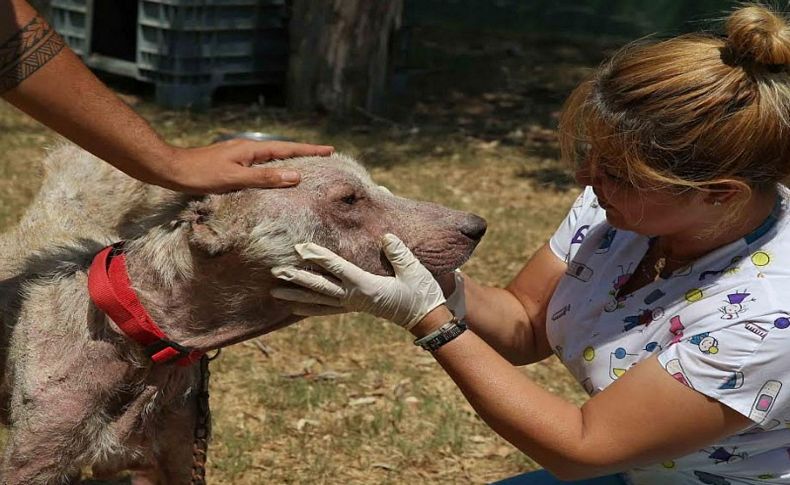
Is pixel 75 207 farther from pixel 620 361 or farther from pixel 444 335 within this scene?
pixel 620 361

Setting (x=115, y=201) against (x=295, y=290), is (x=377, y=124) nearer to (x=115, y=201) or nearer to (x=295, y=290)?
(x=115, y=201)

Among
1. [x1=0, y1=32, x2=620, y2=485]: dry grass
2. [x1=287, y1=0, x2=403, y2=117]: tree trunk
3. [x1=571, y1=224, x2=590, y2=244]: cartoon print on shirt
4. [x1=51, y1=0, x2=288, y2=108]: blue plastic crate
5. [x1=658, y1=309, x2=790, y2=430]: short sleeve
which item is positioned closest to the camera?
[x1=658, y1=309, x2=790, y2=430]: short sleeve

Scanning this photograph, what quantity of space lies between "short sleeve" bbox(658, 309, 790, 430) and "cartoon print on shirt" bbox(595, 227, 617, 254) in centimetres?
65

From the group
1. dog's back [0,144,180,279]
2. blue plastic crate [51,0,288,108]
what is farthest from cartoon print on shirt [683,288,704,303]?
blue plastic crate [51,0,288,108]

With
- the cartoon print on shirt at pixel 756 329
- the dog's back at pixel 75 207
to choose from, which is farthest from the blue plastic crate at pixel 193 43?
the cartoon print on shirt at pixel 756 329

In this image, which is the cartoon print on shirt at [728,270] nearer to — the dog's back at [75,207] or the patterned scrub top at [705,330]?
the patterned scrub top at [705,330]

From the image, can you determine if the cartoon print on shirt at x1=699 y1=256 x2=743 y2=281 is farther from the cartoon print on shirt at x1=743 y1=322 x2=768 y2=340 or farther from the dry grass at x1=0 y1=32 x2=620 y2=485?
the dry grass at x1=0 y1=32 x2=620 y2=485

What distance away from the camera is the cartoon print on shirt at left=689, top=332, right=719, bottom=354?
2.59m

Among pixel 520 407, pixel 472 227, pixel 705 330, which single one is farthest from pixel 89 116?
pixel 705 330

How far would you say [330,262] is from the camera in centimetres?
284

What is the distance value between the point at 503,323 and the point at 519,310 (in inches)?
3.8

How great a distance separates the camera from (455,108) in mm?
9898

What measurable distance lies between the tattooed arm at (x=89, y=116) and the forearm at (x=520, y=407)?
2.43 ft

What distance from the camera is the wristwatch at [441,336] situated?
2.77 meters
